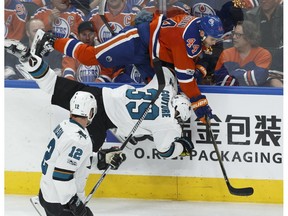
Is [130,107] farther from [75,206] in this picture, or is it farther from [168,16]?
[75,206]

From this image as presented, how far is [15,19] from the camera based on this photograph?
569 cm

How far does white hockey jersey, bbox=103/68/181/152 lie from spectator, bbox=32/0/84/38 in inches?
21.2

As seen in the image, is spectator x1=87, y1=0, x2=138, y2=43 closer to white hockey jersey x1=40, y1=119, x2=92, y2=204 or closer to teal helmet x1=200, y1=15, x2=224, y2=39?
teal helmet x1=200, y1=15, x2=224, y2=39

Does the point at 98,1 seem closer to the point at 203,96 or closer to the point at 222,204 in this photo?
the point at 203,96

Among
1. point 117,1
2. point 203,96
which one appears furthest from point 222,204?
point 117,1

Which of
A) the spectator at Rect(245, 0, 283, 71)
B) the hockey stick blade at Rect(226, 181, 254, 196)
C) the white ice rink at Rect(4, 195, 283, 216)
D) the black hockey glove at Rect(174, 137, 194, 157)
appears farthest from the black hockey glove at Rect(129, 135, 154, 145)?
the spectator at Rect(245, 0, 283, 71)

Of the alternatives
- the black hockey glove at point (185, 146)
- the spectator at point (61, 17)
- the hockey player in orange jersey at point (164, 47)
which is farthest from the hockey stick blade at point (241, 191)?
the spectator at point (61, 17)

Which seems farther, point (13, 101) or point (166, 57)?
point (13, 101)

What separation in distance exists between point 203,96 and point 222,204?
72 centimetres

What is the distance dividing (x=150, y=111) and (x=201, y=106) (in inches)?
12.4

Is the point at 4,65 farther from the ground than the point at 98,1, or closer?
closer

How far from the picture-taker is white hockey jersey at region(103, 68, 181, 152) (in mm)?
5266

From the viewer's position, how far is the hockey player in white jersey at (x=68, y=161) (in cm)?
431
